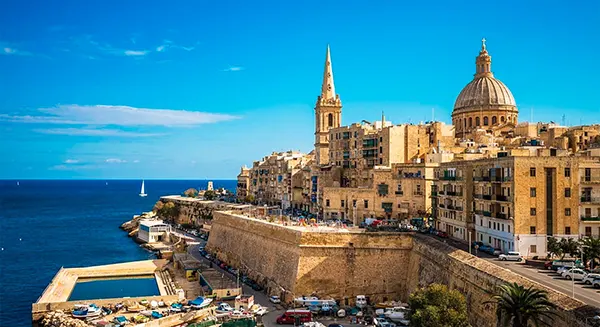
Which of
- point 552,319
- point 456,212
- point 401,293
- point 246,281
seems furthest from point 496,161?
point 246,281

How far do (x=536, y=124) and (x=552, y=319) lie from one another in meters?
43.4

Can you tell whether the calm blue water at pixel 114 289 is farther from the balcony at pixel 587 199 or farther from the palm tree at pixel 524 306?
the balcony at pixel 587 199

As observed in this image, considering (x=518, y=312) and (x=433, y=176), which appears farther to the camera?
(x=433, y=176)

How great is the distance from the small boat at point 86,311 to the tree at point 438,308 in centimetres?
1953

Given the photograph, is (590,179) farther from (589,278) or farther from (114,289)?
(114,289)

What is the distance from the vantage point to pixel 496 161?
31.1 metres

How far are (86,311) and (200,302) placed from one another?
6.74 meters

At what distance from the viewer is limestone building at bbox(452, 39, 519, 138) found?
63.6 m

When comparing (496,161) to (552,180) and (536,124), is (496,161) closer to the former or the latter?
(552,180)

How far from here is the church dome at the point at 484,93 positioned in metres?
64.0

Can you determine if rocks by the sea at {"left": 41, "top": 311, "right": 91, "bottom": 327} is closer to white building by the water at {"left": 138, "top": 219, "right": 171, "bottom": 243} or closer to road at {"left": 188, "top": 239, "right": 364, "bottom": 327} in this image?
road at {"left": 188, "top": 239, "right": 364, "bottom": 327}

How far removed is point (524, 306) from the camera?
1833cm

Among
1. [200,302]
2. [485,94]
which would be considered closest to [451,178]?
[200,302]

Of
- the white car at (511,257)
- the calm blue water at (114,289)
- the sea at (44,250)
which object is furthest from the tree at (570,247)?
the sea at (44,250)
